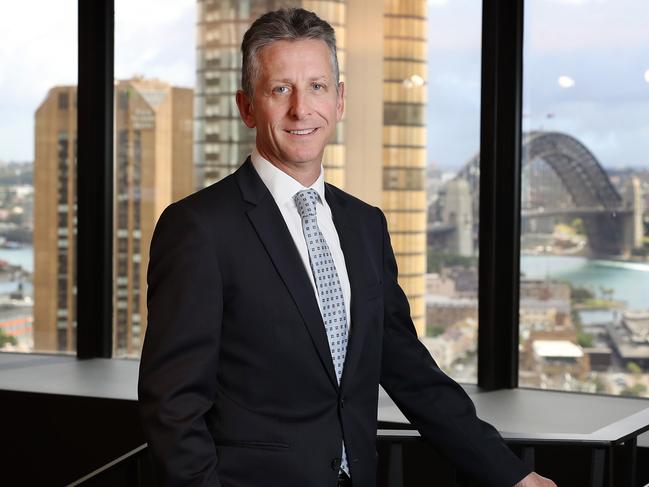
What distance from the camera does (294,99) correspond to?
5.65ft

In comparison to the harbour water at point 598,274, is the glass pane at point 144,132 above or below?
above

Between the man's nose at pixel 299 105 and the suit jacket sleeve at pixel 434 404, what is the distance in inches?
15.1

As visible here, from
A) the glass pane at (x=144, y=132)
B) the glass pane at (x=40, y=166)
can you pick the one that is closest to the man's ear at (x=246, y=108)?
the glass pane at (x=144, y=132)

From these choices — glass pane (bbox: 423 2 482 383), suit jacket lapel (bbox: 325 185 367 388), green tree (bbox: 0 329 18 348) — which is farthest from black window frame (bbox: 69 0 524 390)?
green tree (bbox: 0 329 18 348)

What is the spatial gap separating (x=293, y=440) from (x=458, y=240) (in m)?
2.07

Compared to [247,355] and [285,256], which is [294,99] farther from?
[247,355]

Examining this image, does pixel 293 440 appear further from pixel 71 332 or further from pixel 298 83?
pixel 71 332

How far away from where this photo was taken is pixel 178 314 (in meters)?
1.61

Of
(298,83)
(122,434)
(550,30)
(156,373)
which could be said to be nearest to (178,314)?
(156,373)

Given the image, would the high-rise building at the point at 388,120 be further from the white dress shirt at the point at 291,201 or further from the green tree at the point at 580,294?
the white dress shirt at the point at 291,201

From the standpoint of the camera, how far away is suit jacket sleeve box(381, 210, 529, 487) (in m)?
1.95

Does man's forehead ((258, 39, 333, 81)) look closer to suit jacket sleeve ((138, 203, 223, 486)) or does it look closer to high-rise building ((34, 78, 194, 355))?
suit jacket sleeve ((138, 203, 223, 486))

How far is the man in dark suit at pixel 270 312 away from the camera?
1613 mm

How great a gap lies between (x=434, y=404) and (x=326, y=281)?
1.31 feet
